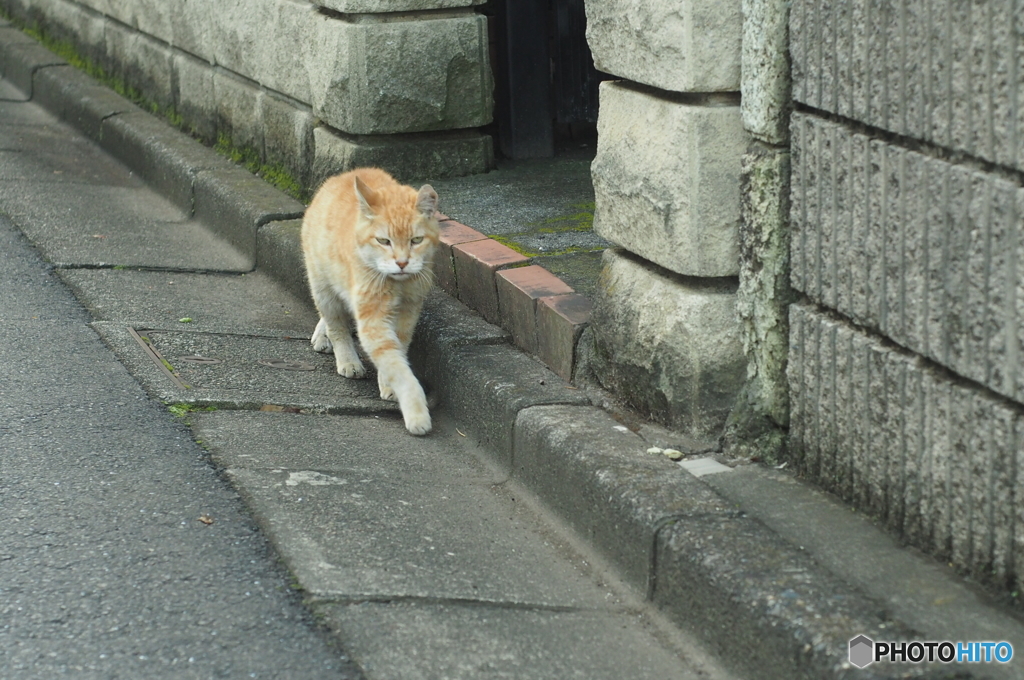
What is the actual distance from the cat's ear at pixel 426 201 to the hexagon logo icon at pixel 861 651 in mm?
2332

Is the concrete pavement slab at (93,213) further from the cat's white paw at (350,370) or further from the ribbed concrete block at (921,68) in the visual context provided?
the ribbed concrete block at (921,68)

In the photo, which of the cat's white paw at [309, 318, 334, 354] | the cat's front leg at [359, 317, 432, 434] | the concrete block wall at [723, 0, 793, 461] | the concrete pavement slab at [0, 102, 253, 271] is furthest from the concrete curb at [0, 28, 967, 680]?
the concrete pavement slab at [0, 102, 253, 271]

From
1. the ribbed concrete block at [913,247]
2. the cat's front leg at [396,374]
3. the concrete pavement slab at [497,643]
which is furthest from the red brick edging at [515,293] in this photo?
the concrete pavement slab at [497,643]

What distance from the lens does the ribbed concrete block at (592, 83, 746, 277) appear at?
3.04 m

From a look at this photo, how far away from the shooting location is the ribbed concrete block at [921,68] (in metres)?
2.14

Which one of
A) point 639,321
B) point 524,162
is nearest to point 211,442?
point 639,321

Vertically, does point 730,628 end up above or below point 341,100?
below

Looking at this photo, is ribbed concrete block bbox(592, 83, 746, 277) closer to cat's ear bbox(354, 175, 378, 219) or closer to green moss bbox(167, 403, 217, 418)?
cat's ear bbox(354, 175, 378, 219)

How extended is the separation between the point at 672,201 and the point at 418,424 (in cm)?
120

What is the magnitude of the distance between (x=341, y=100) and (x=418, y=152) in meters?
0.42

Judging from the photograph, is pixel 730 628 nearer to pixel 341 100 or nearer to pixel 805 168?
pixel 805 168

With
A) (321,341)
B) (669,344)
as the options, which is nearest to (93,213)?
(321,341)

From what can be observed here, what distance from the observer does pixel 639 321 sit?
3.33 m

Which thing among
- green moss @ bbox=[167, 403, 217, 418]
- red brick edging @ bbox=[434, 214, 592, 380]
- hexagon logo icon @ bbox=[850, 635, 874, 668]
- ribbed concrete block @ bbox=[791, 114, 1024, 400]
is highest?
A: ribbed concrete block @ bbox=[791, 114, 1024, 400]
